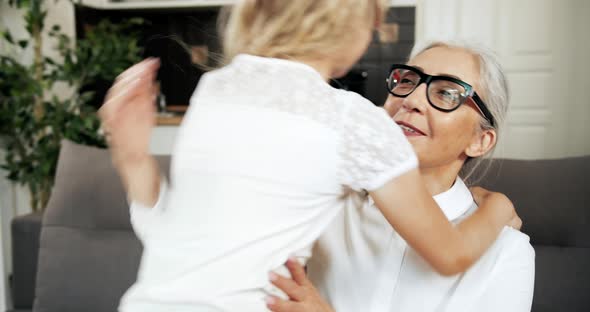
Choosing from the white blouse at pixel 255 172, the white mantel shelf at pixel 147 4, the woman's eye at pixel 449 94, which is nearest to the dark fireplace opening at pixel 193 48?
the white mantel shelf at pixel 147 4

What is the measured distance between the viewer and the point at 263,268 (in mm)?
778

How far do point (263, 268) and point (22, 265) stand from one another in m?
1.60

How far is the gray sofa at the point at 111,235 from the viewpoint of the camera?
1581 millimetres

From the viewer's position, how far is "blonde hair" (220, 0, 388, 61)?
2.48 ft

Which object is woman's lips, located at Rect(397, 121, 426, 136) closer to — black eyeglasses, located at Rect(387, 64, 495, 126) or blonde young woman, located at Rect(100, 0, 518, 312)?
black eyeglasses, located at Rect(387, 64, 495, 126)

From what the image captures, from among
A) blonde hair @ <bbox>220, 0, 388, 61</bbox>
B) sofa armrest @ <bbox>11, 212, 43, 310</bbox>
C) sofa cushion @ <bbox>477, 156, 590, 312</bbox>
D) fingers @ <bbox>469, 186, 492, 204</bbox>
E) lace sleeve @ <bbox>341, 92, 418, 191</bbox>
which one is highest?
blonde hair @ <bbox>220, 0, 388, 61</bbox>

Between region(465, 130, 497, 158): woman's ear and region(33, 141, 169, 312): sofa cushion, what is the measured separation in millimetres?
1068

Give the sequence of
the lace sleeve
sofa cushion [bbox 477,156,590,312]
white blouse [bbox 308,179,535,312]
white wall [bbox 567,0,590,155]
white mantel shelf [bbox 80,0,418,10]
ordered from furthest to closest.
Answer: white mantel shelf [bbox 80,0,418,10] → white wall [bbox 567,0,590,155] → sofa cushion [bbox 477,156,590,312] → white blouse [bbox 308,179,535,312] → the lace sleeve

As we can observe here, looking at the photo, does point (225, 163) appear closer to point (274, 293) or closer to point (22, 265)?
point (274, 293)

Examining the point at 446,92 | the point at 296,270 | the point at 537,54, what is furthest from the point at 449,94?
the point at 537,54

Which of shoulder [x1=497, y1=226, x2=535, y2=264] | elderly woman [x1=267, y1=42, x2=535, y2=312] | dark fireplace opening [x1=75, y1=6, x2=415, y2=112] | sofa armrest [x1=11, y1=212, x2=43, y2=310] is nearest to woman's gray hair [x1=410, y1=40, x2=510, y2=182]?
elderly woman [x1=267, y1=42, x2=535, y2=312]

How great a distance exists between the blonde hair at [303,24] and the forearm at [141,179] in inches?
10.9

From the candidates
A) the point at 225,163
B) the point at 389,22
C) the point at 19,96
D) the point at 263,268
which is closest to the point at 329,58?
the point at 225,163

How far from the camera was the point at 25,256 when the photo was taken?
200 centimetres
